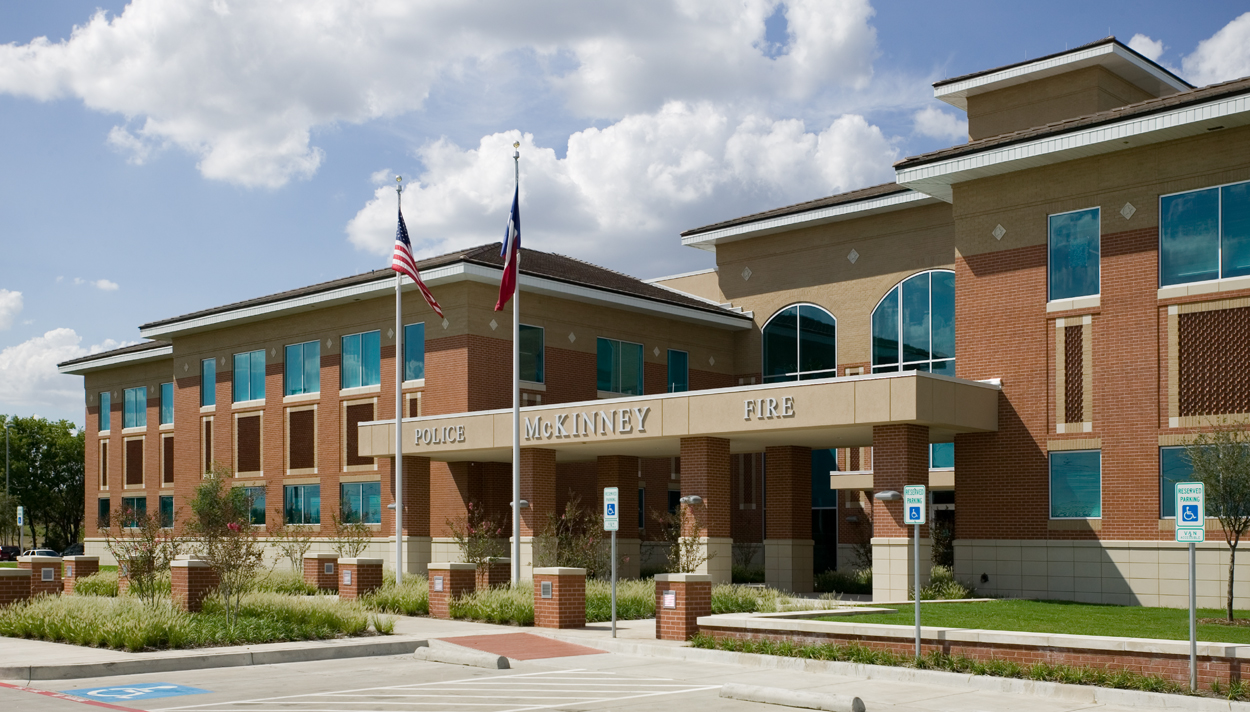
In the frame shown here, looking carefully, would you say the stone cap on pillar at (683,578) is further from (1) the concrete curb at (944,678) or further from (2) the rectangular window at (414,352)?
(2) the rectangular window at (414,352)

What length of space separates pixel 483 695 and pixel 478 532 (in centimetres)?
1925

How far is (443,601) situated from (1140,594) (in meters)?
16.4

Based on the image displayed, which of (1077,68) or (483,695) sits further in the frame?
(1077,68)

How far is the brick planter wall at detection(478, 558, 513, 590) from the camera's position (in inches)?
1199

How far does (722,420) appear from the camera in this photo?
32031 mm

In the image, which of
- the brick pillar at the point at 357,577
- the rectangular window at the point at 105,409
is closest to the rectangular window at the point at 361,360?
the brick pillar at the point at 357,577

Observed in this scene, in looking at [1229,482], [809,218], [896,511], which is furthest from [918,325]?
[1229,482]

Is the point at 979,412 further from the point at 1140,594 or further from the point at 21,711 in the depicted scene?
the point at 21,711

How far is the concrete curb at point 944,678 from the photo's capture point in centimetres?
1545

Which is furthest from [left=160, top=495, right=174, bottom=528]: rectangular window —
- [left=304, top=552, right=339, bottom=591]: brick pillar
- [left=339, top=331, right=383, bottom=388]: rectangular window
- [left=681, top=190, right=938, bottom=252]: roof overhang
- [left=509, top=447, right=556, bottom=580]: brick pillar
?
[left=681, top=190, right=938, bottom=252]: roof overhang

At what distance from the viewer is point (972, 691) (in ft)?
56.2

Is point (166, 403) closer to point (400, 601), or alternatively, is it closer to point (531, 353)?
point (531, 353)

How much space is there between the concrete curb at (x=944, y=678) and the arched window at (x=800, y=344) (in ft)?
81.1

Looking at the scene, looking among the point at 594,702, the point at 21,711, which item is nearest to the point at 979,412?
the point at 594,702
